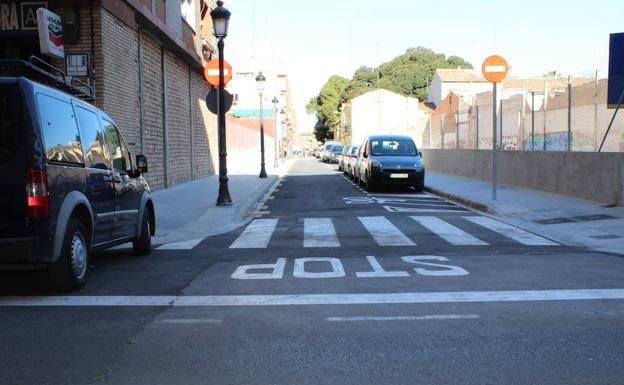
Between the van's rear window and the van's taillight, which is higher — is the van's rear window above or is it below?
above

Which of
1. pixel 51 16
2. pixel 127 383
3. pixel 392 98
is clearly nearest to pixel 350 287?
pixel 127 383

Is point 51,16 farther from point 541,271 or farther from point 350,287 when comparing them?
point 541,271

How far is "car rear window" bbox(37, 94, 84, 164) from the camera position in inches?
226

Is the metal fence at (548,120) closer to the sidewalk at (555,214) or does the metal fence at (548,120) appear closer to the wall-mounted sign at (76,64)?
the sidewalk at (555,214)

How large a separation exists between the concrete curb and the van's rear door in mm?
10199

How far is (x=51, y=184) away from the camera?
5.64 meters

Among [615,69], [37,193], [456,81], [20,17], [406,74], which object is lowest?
[37,193]

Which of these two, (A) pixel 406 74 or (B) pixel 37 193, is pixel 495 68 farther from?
(A) pixel 406 74

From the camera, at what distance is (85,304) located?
18.6 feet

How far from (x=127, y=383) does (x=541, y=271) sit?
5.02m

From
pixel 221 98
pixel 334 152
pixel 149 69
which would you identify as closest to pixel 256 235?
pixel 221 98

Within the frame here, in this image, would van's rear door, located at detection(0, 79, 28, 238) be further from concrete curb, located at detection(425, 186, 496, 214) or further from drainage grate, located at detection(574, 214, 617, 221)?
concrete curb, located at detection(425, 186, 496, 214)

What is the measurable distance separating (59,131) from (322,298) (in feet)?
9.96

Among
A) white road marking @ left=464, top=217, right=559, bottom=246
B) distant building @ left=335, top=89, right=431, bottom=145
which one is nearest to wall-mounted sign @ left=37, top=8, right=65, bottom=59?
white road marking @ left=464, top=217, right=559, bottom=246
